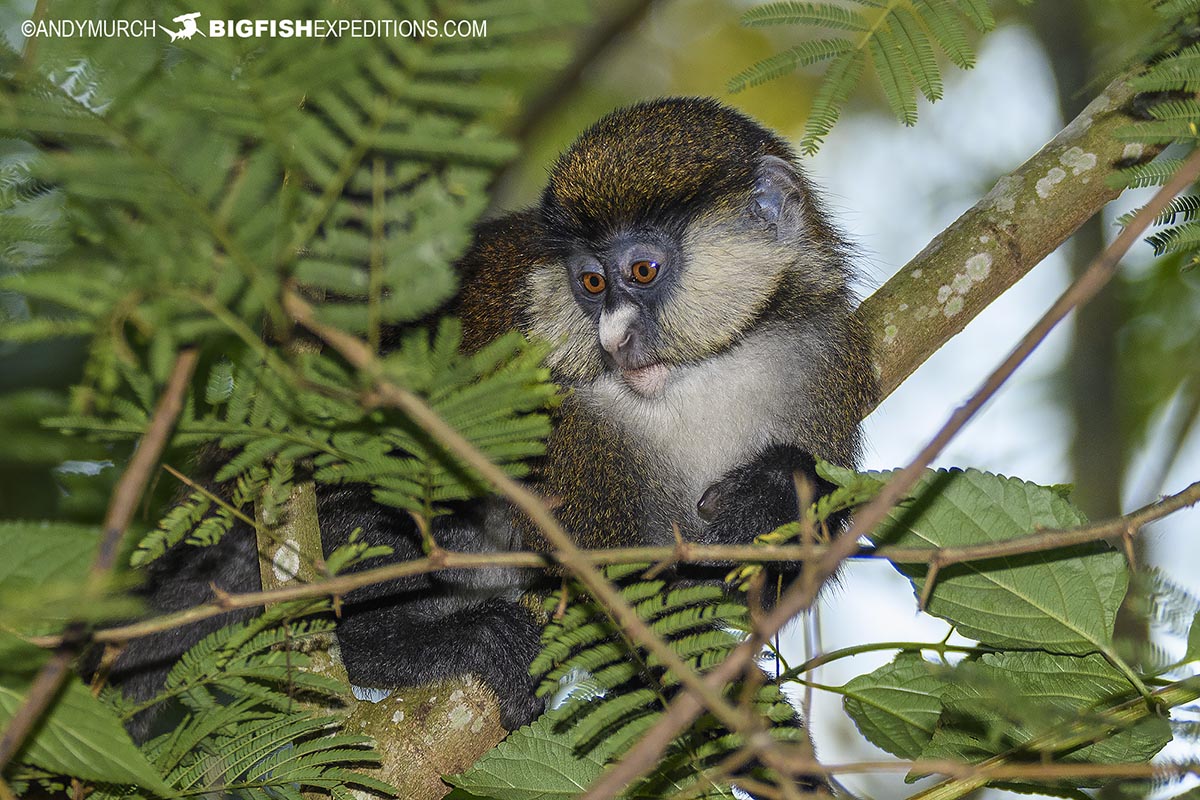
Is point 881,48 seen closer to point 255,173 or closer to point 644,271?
point 644,271

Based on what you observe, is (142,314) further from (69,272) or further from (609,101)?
(609,101)

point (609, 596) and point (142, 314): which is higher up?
point (142, 314)

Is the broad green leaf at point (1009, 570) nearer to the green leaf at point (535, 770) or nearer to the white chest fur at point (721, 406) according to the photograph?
the green leaf at point (535, 770)

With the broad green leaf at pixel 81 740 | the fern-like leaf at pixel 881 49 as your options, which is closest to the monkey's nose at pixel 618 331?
the fern-like leaf at pixel 881 49

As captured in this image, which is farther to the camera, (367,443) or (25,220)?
(367,443)

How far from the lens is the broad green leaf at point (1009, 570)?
230 centimetres

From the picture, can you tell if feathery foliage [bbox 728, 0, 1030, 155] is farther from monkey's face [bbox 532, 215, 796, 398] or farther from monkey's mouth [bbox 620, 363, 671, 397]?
monkey's mouth [bbox 620, 363, 671, 397]

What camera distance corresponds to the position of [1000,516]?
233 centimetres

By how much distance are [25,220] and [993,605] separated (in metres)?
2.01

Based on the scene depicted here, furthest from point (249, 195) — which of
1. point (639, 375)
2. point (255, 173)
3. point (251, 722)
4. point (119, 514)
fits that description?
point (639, 375)

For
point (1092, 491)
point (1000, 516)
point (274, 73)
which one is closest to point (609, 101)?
point (1092, 491)

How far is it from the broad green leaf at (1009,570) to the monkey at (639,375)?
92 centimetres

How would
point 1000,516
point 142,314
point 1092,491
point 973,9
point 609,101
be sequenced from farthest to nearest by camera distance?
point 609,101 < point 1092,491 < point 973,9 < point 1000,516 < point 142,314

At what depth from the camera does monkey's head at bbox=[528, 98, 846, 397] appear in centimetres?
343
